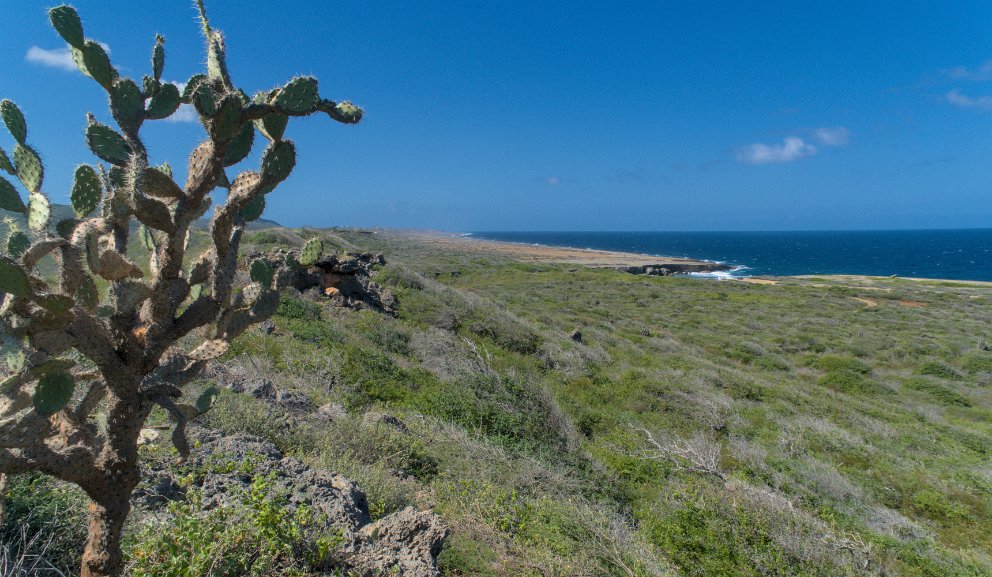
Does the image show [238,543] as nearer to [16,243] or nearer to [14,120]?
[16,243]

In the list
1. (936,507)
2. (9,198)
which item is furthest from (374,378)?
(936,507)

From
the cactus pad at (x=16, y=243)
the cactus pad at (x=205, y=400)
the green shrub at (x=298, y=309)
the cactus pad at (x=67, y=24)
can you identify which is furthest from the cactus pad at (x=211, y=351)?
the green shrub at (x=298, y=309)

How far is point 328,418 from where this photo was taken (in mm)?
5914

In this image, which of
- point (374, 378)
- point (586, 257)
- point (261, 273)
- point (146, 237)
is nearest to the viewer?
point (261, 273)

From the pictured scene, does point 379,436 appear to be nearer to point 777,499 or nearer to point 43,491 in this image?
point 43,491

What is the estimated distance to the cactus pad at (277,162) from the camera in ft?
8.08

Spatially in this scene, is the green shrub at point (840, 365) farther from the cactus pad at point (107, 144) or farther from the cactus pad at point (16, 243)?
the cactus pad at point (16, 243)

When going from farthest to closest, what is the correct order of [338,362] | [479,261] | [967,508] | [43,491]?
1. [479,261]
2. [338,362]
3. [967,508]
4. [43,491]

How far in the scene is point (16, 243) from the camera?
96.1 inches

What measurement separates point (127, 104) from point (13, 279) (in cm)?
107

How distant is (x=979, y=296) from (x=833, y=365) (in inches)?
1380

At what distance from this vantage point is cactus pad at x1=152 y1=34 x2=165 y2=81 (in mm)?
2645

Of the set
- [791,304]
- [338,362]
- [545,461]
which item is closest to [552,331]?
[338,362]

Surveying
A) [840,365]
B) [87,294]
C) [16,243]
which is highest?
[16,243]
